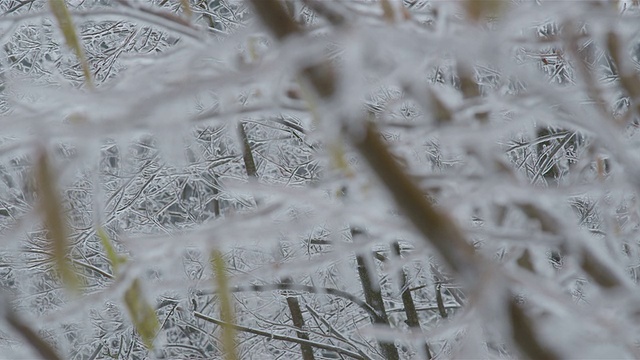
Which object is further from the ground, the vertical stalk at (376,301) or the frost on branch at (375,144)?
the frost on branch at (375,144)

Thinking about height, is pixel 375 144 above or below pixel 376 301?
above

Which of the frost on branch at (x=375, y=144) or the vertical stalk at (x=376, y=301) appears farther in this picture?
the vertical stalk at (x=376, y=301)

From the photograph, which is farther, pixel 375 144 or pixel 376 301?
pixel 376 301

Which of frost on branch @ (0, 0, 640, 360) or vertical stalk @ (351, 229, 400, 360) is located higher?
frost on branch @ (0, 0, 640, 360)

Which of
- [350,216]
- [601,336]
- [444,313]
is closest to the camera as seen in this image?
[601,336]

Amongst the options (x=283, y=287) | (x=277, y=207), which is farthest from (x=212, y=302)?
(x=277, y=207)

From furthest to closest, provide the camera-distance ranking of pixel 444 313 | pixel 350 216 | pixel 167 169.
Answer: pixel 444 313, pixel 167 169, pixel 350 216

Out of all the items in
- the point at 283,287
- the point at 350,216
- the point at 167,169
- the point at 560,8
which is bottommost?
the point at 283,287

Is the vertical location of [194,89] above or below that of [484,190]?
above

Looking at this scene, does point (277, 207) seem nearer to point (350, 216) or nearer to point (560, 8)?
point (350, 216)

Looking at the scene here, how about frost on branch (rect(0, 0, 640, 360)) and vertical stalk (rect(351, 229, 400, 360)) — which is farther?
vertical stalk (rect(351, 229, 400, 360))

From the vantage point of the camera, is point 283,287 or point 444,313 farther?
point 444,313
